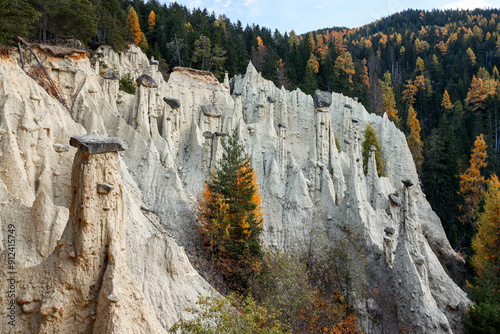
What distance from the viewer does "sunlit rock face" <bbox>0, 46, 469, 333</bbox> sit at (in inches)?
470

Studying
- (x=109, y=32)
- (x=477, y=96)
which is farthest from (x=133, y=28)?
(x=477, y=96)

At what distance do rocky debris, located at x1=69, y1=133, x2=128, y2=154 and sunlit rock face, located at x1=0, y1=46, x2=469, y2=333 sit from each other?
15.2ft

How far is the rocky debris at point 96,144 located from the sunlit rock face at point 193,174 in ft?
15.2

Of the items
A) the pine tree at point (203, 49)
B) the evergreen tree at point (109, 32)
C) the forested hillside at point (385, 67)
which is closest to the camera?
the forested hillside at point (385, 67)

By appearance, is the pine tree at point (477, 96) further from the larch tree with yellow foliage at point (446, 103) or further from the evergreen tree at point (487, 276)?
the evergreen tree at point (487, 276)

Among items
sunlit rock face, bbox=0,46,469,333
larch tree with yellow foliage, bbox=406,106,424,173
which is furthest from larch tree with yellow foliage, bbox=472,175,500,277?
larch tree with yellow foliage, bbox=406,106,424,173

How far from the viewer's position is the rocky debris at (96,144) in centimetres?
645

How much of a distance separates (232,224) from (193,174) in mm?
6268

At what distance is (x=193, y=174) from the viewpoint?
2273 cm

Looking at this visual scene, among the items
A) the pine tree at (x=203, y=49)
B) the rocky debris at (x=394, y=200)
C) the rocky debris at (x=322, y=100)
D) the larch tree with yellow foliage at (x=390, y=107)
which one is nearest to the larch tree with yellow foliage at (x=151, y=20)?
the pine tree at (x=203, y=49)

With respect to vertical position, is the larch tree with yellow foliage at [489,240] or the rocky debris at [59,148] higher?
the rocky debris at [59,148]

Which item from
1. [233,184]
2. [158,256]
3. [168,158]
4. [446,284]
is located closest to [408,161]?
[446,284]

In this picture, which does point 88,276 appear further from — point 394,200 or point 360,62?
point 360,62

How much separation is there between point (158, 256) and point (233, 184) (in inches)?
308
